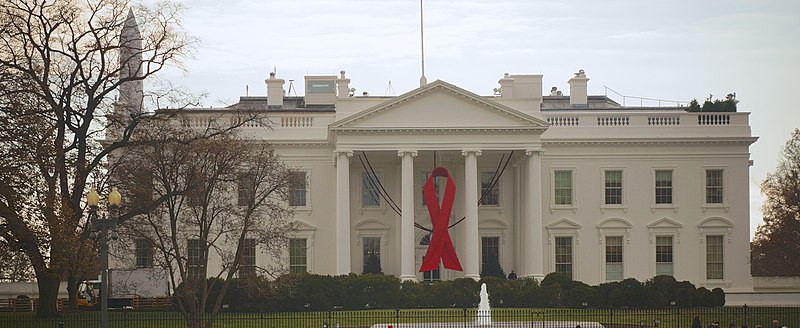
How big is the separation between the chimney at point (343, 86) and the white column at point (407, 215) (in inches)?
382

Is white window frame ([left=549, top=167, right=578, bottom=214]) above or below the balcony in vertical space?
below

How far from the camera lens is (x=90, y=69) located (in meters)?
53.9

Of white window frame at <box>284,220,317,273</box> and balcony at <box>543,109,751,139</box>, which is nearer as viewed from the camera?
white window frame at <box>284,220,317,273</box>

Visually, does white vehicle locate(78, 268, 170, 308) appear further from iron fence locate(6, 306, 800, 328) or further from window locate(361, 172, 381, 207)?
window locate(361, 172, 381, 207)

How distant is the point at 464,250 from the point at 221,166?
767 inches

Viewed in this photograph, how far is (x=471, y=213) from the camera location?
222 feet

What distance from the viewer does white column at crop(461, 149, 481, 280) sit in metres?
67.0

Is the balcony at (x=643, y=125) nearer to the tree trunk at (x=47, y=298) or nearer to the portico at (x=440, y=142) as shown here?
the portico at (x=440, y=142)

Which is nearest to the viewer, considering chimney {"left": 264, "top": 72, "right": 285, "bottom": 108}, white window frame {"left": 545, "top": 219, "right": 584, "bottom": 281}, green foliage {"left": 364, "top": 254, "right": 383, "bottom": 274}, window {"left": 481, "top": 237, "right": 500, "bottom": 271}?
green foliage {"left": 364, "top": 254, "right": 383, "bottom": 274}

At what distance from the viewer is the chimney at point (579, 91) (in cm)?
7975

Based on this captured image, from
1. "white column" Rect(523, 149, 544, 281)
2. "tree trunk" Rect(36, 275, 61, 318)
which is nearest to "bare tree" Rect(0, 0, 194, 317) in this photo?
"tree trunk" Rect(36, 275, 61, 318)

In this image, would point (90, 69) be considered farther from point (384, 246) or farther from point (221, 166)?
point (384, 246)

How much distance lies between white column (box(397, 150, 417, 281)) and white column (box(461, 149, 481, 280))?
2.60 metres

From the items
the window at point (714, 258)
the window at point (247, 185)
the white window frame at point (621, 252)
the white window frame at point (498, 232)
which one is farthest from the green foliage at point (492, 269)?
the window at point (247, 185)
